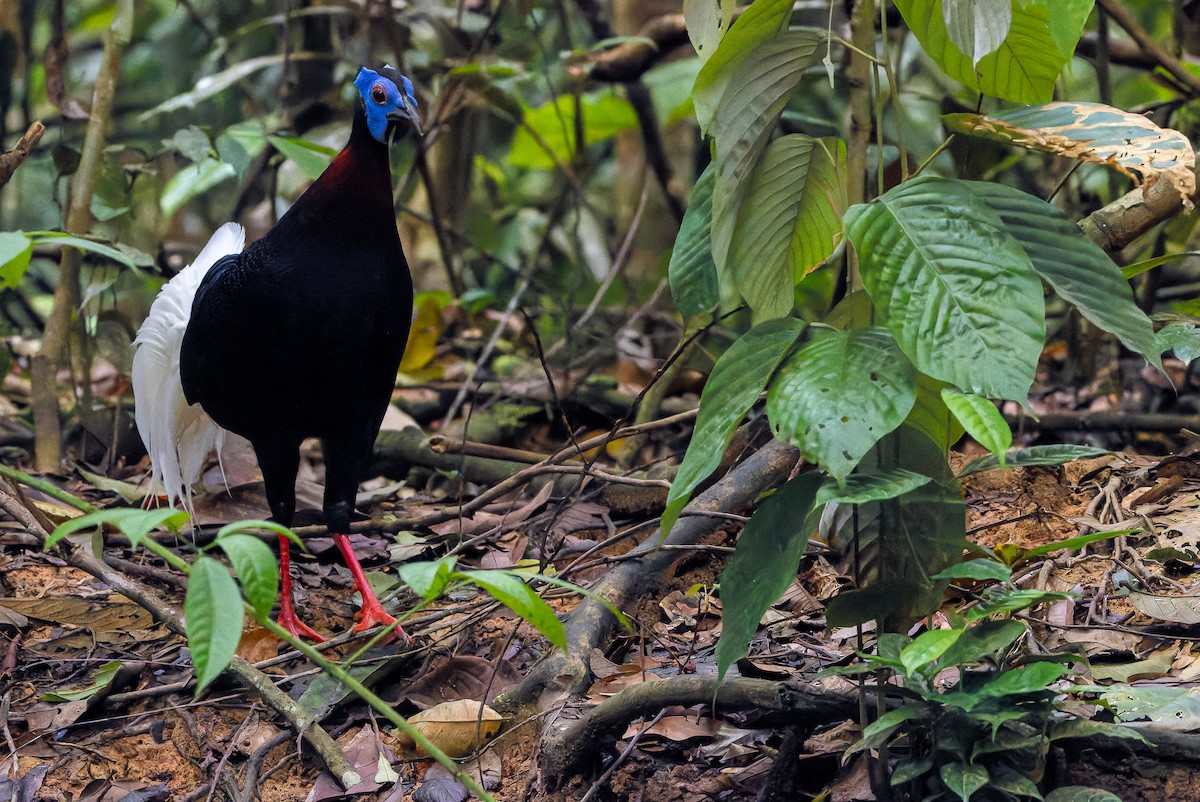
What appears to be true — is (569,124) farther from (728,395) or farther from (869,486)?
(869,486)

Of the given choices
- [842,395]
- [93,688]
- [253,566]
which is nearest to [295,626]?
[93,688]

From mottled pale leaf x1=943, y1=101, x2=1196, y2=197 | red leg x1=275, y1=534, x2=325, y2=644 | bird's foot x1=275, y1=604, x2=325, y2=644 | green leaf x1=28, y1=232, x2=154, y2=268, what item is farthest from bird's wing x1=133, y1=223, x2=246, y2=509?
mottled pale leaf x1=943, y1=101, x2=1196, y2=197

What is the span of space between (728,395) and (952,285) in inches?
14.1

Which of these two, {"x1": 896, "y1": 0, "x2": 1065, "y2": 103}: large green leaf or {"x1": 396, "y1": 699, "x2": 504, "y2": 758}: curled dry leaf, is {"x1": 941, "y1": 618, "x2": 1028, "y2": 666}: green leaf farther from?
{"x1": 396, "y1": 699, "x2": 504, "y2": 758}: curled dry leaf

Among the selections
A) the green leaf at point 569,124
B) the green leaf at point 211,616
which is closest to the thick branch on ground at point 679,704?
the green leaf at point 211,616

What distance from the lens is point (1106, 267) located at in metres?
1.57

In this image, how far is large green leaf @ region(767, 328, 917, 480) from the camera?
1.45 meters

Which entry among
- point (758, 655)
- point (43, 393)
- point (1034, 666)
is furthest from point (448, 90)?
point (1034, 666)

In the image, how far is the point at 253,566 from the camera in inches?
53.6

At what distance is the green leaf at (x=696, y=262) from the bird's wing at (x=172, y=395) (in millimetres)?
1910

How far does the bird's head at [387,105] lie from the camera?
277 centimetres

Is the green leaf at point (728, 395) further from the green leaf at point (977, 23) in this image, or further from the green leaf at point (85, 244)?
the green leaf at point (85, 244)

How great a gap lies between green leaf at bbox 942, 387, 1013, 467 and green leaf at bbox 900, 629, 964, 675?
0.78 feet

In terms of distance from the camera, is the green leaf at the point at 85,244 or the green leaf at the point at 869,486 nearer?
the green leaf at the point at 869,486
